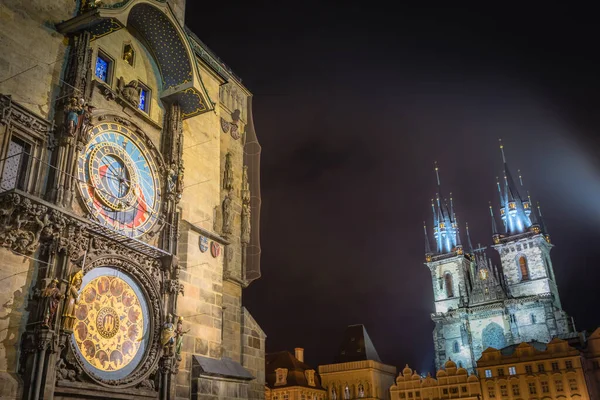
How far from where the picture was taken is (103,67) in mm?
11586

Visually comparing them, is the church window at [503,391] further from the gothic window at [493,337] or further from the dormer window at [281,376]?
the dormer window at [281,376]

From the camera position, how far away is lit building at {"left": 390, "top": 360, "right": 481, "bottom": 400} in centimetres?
5322

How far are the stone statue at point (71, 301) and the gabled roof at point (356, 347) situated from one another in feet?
169

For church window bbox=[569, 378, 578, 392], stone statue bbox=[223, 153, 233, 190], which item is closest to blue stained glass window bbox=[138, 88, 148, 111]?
stone statue bbox=[223, 153, 233, 190]

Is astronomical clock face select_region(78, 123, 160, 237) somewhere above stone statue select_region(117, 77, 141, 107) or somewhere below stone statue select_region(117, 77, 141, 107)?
below

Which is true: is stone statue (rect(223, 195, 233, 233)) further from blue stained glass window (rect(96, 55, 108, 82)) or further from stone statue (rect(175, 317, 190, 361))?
blue stained glass window (rect(96, 55, 108, 82))

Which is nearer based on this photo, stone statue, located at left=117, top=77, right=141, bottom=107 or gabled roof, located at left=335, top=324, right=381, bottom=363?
stone statue, located at left=117, top=77, right=141, bottom=107

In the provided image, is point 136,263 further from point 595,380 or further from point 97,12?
point 595,380

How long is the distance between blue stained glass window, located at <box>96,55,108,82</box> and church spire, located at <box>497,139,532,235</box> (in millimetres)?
65845

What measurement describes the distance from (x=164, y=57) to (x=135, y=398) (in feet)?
26.1

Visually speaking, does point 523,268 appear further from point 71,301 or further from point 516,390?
point 71,301

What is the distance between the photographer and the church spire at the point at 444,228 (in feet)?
249

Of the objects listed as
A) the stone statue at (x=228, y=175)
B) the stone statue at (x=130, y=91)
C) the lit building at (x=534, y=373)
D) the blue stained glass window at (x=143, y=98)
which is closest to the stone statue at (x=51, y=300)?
the stone statue at (x=130, y=91)

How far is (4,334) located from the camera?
814cm
